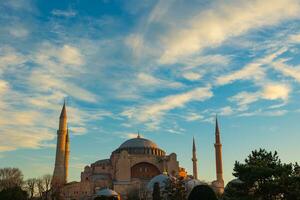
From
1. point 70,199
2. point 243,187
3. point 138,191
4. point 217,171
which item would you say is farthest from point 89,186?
point 243,187

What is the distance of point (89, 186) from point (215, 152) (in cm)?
1886

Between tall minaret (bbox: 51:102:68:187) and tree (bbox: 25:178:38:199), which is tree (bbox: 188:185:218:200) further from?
tall minaret (bbox: 51:102:68:187)

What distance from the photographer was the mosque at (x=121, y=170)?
174ft

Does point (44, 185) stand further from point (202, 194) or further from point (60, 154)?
point (202, 194)

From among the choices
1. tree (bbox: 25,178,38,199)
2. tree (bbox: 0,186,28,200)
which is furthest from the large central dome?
tree (bbox: 0,186,28,200)

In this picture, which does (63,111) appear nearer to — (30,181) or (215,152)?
(30,181)

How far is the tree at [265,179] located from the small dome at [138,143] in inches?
1656

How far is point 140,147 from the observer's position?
62.4 metres

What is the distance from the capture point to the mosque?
174 feet

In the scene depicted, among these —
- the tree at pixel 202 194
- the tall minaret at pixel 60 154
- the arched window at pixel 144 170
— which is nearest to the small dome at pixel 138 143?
the arched window at pixel 144 170

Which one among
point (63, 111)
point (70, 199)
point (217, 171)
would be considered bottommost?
point (70, 199)

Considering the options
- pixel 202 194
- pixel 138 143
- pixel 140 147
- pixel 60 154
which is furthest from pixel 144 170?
pixel 202 194

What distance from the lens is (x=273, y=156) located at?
2078 centimetres

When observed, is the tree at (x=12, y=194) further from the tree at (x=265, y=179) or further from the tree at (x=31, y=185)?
the tree at (x=265, y=179)
